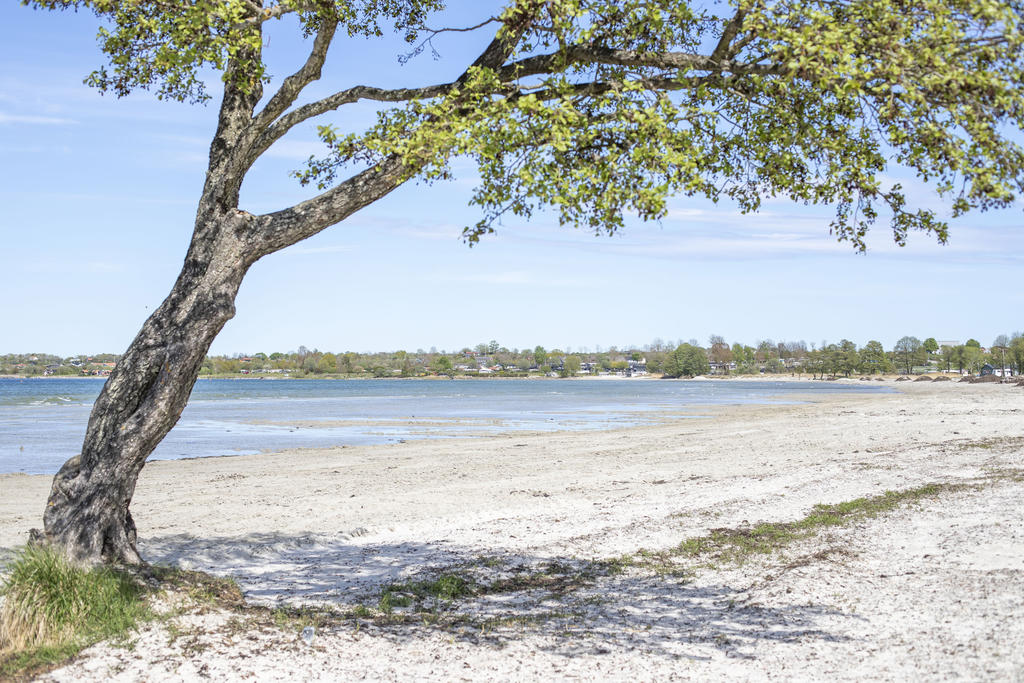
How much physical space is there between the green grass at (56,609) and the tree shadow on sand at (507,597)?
4.55 feet

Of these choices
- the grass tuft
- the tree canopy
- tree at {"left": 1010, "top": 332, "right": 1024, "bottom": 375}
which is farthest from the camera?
tree at {"left": 1010, "top": 332, "right": 1024, "bottom": 375}

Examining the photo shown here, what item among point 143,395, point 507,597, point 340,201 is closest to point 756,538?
point 507,597

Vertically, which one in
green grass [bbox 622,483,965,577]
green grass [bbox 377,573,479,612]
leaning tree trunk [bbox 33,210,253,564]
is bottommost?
green grass [bbox 377,573,479,612]

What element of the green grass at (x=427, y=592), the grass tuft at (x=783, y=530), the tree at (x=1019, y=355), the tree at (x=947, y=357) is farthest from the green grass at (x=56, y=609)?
the tree at (x=947, y=357)

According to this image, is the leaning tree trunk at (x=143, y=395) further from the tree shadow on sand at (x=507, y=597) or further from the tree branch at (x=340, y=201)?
the tree shadow on sand at (x=507, y=597)

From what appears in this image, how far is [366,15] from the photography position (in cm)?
978

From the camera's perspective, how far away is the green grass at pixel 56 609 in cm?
647

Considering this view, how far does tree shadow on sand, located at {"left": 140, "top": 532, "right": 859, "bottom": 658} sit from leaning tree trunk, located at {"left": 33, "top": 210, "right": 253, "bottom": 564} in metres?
1.76

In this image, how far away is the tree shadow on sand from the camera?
6.91 m

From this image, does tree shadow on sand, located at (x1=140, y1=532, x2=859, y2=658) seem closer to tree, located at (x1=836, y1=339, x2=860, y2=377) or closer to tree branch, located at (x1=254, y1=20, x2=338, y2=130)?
tree branch, located at (x1=254, y1=20, x2=338, y2=130)

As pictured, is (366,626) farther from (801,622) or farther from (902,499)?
(902,499)

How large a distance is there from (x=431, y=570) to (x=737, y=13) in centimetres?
642

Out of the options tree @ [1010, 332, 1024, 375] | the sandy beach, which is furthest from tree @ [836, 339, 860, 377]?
the sandy beach

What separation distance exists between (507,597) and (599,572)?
1285 millimetres
